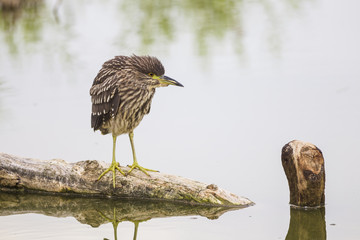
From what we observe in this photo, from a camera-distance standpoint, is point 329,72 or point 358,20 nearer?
point 329,72

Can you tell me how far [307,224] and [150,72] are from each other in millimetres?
2435

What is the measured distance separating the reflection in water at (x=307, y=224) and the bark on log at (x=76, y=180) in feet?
2.07

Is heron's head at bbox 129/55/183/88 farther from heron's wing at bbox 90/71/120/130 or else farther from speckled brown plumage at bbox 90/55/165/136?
heron's wing at bbox 90/71/120/130

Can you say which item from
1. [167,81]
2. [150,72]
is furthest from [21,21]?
[167,81]

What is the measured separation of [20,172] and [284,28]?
9.29 metres

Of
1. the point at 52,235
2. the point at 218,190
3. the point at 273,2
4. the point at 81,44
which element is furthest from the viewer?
the point at 273,2

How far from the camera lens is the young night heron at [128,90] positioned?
30.2 feet

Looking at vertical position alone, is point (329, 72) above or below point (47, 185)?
above

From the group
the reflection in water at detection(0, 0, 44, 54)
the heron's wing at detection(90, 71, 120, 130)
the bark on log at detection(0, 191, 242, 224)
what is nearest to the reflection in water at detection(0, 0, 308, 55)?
the reflection in water at detection(0, 0, 44, 54)

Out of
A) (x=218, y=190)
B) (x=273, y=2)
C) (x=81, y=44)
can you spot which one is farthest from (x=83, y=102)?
(x=273, y=2)

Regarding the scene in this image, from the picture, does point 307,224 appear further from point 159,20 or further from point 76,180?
point 159,20

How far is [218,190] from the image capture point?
8.80 m

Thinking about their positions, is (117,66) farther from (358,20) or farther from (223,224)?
(358,20)

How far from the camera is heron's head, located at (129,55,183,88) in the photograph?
Result: 30.3ft
